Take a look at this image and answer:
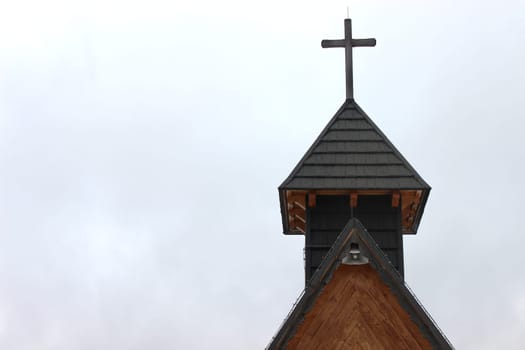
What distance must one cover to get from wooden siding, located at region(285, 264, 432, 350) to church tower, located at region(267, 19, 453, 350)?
18mm

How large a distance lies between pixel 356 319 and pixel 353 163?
3769 mm

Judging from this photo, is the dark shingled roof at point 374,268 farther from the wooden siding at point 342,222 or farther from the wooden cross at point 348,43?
the wooden cross at point 348,43

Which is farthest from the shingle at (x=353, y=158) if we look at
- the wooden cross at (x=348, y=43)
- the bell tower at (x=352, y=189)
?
the wooden cross at (x=348, y=43)

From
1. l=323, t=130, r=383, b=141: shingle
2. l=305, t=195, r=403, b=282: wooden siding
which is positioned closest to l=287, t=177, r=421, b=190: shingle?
l=305, t=195, r=403, b=282: wooden siding

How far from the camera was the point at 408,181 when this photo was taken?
51.8 ft

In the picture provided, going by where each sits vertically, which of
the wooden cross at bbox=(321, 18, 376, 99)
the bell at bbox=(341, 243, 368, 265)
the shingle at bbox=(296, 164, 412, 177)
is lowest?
the bell at bbox=(341, 243, 368, 265)

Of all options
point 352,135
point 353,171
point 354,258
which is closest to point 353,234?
point 354,258

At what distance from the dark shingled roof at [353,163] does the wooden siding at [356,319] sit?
2416 millimetres

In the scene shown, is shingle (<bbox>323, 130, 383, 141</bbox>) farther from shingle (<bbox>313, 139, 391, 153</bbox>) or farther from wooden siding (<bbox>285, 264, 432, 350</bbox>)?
wooden siding (<bbox>285, 264, 432, 350</bbox>)

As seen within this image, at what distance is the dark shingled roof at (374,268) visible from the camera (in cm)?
1328

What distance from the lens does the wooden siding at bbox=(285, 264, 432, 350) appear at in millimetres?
13688

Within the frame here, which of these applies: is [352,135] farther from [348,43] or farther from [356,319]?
[356,319]

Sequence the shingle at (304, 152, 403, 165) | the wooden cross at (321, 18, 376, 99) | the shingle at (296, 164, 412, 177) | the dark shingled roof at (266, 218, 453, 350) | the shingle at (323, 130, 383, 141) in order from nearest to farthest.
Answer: the dark shingled roof at (266, 218, 453, 350), the shingle at (296, 164, 412, 177), the shingle at (304, 152, 403, 165), the shingle at (323, 130, 383, 141), the wooden cross at (321, 18, 376, 99)

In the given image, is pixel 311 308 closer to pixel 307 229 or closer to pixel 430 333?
pixel 430 333
